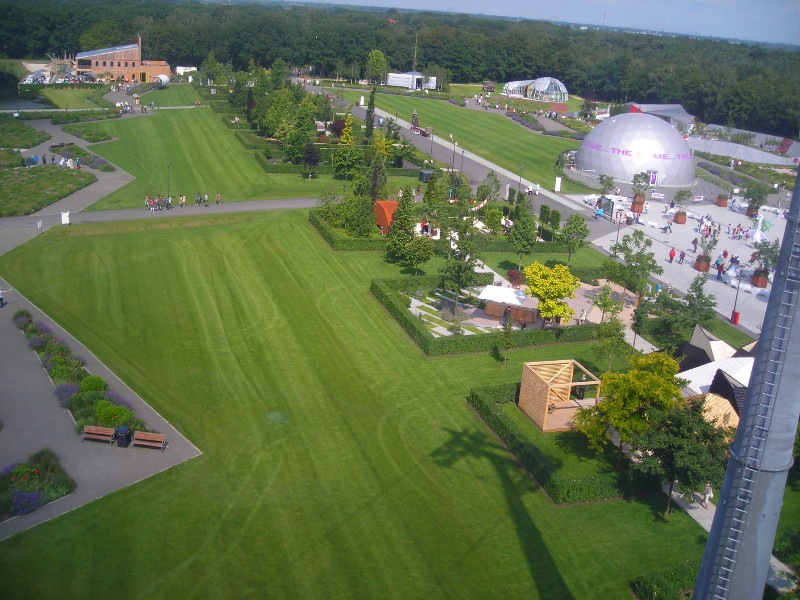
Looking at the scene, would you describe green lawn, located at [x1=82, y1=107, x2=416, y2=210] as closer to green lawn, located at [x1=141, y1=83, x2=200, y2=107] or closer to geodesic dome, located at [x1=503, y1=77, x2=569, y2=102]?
green lawn, located at [x1=141, y1=83, x2=200, y2=107]

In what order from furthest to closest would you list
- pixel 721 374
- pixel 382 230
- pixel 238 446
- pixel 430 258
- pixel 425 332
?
pixel 382 230, pixel 430 258, pixel 425 332, pixel 721 374, pixel 238 446

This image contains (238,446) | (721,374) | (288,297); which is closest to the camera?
(238,446)

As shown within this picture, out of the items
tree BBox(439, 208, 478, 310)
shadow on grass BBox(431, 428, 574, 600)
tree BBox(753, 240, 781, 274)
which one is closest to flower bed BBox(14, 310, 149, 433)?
shadow on grass BBox(431, 428, 574, 600)

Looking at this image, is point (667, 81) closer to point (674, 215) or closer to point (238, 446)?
point (674, 215)

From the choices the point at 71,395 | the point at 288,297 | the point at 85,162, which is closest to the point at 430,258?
the point at 288,297

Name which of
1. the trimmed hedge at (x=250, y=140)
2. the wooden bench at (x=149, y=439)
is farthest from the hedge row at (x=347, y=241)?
the trimmed hedge at (x=250, y=140)

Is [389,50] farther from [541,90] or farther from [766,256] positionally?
[766,256]

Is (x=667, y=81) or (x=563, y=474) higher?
(x=667, y=81)

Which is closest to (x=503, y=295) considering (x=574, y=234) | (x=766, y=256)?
(x=574, y=234)
